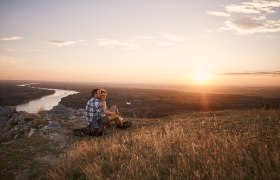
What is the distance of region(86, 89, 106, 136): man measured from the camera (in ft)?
38.8

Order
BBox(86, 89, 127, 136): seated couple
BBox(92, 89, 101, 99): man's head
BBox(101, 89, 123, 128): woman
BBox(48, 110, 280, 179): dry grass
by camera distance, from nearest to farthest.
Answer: BBox(48, 110, 280, 179): dry grass → BBox(92, 89, 101, 99): man's head → BBox(86, 89, 127, 136): seated couple → BBox(101, 89, 123, 128): woman

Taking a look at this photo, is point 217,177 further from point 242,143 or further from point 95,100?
point 95,100

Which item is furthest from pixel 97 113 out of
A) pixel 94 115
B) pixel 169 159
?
pixel 169 159

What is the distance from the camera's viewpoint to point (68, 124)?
52.5 ft

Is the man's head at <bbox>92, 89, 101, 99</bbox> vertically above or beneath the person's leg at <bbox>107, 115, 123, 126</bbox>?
above

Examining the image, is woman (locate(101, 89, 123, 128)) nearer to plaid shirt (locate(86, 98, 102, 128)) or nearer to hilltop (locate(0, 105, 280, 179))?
plaid shirt (locate(86, 98, 102, 128))

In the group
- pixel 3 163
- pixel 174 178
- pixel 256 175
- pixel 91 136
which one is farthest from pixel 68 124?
pixel 256 175

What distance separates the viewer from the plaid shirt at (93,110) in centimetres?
1184

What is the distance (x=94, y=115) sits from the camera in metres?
12.0

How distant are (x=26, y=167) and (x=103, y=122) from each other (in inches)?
177

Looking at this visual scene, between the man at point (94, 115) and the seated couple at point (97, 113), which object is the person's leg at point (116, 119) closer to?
the seated couple at point (97, 113)

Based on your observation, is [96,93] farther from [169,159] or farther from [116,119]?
[169,159]

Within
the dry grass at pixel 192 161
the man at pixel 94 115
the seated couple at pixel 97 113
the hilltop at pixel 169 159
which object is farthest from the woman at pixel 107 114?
the dry grass at pixel 192 161

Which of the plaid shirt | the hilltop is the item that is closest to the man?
the plaid shirt
